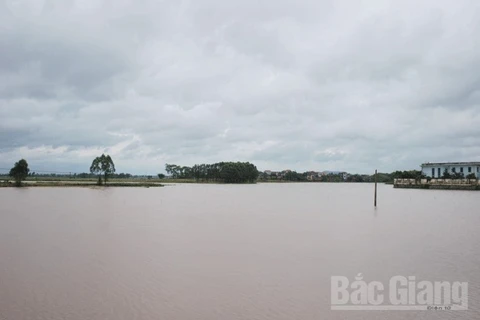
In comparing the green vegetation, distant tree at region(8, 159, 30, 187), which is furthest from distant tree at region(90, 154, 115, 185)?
the green vegetation

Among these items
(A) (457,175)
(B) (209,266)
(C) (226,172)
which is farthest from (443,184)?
(B) (209,266)

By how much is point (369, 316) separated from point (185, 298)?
4.56m

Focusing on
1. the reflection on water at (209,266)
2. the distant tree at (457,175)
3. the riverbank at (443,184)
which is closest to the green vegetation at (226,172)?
the riverbank at (443,184)

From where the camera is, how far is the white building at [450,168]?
115 meters

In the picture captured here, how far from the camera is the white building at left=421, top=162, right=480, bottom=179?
115 m

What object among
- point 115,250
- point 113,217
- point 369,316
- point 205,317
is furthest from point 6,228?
point 369,316

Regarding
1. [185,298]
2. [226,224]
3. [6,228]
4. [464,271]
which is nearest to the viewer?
[185,298]

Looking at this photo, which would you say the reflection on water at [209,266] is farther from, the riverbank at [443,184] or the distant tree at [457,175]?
the distant tree at [457,175]

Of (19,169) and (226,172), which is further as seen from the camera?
(226,172)

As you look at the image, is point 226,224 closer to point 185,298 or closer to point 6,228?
point 6,228

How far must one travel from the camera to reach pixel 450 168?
12150 centimetres

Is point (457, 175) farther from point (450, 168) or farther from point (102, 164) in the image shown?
point (102, 164)

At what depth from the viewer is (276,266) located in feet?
44.4

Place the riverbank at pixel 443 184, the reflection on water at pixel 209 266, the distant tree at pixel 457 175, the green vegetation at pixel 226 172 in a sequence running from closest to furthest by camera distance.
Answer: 1. the reflection on water at pixel 209 266
2. the riverbank at pixel 443 184
3. the distant tree at pixel 457 175
4. the green vegetation at pixel 226 172
